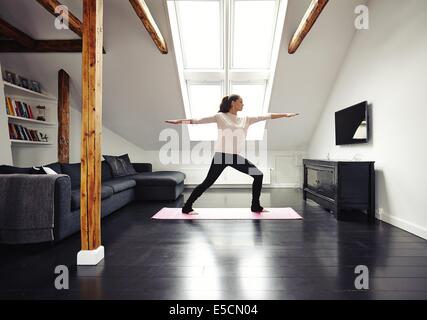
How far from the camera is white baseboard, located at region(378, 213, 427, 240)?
2186 millimetres

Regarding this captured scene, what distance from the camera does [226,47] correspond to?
155 inches

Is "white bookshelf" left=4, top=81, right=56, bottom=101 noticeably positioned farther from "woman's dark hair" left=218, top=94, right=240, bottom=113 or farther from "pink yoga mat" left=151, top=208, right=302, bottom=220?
"woman's dark hair" left=218, top=94, right=240, bottom=113

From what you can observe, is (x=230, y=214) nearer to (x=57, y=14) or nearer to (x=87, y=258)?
(x=87, y=258)

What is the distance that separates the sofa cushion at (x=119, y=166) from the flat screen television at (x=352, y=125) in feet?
11.8

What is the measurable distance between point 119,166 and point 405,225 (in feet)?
13.4

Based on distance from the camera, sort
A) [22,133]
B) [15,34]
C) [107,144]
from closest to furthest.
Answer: [15,34], [22,133], [107,144]

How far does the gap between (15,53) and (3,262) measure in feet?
13.1

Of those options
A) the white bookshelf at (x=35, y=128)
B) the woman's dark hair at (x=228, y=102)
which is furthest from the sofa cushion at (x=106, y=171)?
the woman's dark hair at (x=228, y=102)

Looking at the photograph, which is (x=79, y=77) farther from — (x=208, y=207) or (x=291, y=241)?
(x=291, y=241)

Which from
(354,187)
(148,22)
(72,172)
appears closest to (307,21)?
(148,22)

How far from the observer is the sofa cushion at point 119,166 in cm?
420

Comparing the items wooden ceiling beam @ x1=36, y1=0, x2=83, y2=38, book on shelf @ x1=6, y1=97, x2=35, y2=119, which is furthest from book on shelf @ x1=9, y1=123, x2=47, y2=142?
wooden ceiling beam @ x1=36, y1=0, x2=83, y2=38

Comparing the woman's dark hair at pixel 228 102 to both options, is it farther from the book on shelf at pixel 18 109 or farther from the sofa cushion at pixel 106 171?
the book on shelf at pixel 18 109
